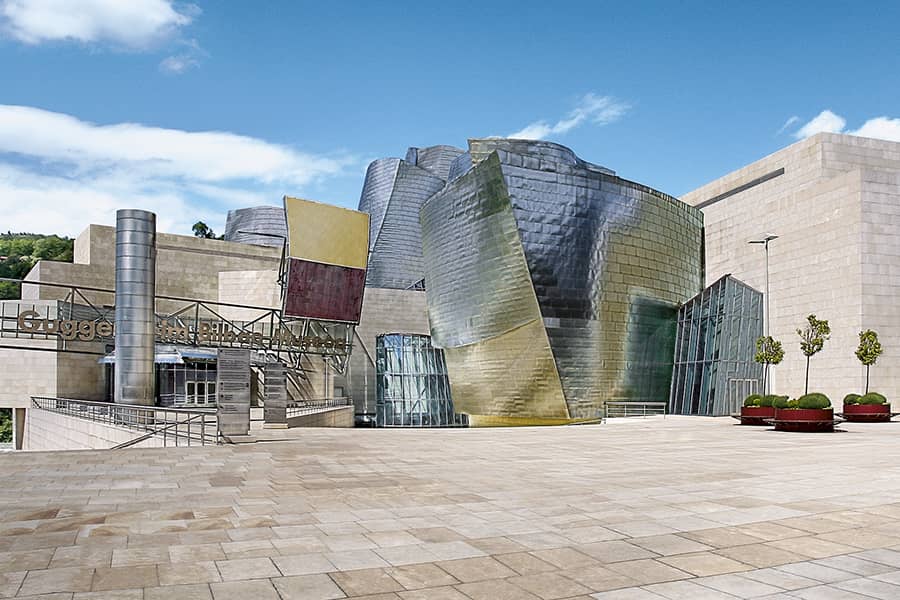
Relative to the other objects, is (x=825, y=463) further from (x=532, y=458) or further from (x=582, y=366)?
(x=582, y=366)

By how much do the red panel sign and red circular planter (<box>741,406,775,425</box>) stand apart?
2290 centimetres

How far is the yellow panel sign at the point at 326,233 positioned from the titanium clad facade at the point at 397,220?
106ft

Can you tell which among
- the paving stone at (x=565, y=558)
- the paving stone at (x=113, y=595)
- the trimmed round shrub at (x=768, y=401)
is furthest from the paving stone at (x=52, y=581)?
the trimmed round shrub at (x=768, y=401)

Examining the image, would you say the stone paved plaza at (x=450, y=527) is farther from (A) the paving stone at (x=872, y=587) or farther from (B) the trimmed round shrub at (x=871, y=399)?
(B) the trimmed round shrub at (x=871, y=399)

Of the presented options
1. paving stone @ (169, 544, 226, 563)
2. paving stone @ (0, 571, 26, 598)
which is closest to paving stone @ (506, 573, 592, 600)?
paving stone @ (169, 544, 226, 563)

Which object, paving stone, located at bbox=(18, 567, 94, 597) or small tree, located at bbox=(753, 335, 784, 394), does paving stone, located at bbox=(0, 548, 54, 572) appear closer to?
paving stone, located at bbox=(18, 567, 94, 597)

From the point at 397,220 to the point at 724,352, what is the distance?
144 feet

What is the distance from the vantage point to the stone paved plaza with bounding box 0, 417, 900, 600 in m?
6.05

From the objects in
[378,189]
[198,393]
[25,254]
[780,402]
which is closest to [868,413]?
[780,402]

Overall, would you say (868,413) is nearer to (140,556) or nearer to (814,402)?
(814,402)

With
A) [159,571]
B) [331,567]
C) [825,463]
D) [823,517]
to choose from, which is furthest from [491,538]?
[825,463]

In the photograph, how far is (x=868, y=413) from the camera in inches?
1101

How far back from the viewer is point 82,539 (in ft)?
25.2

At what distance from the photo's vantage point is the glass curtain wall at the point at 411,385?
150ft
